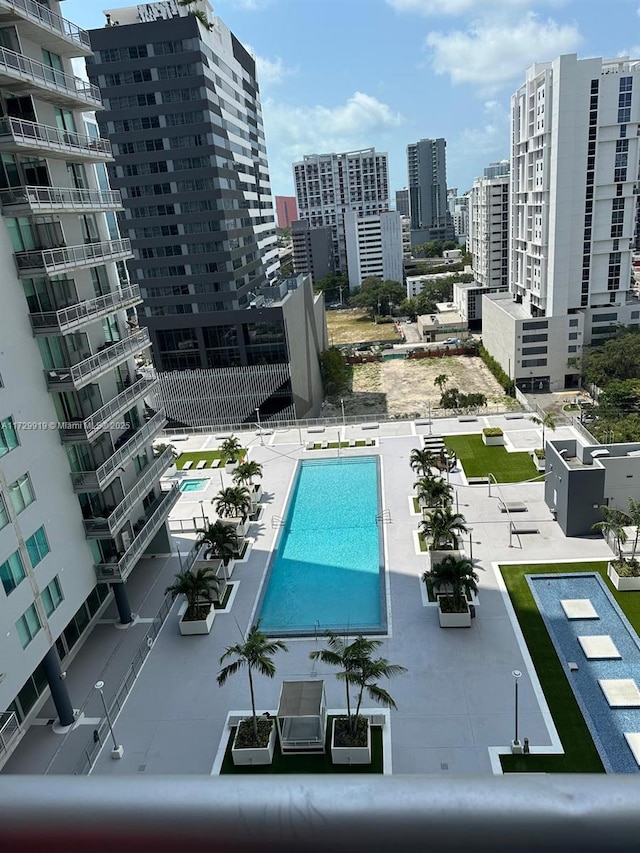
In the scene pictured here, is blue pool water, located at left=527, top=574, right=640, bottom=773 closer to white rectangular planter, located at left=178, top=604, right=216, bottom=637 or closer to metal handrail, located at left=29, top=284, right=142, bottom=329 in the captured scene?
white rectangular planter, located at left=178, top=604, right=216, bottom=637

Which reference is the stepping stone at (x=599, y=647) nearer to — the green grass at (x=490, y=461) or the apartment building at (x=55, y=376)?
the green grass at (x=490, y=461)

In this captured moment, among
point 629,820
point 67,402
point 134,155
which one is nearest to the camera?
point 629,820

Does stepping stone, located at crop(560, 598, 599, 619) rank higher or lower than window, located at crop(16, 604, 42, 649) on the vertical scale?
lower

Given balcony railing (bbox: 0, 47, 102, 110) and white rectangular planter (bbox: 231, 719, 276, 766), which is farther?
balcony railing (bbox: 0, 47, 102, 110)

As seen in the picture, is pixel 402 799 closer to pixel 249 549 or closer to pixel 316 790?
pixel 316 790

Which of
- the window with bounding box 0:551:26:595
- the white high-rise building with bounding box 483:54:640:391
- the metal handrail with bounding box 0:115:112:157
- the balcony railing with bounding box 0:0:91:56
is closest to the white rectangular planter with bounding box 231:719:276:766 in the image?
the window with bounding box 0:551:26:595

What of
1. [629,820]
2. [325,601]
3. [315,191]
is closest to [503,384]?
[325,601]

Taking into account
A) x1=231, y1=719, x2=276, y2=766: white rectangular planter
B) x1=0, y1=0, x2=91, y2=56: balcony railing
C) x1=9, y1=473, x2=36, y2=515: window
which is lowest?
x1=231, y1=719, x2=276, y2=766: white rectangular planter

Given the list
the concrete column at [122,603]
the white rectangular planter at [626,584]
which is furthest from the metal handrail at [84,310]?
the white rectangular planter at [626,584]
